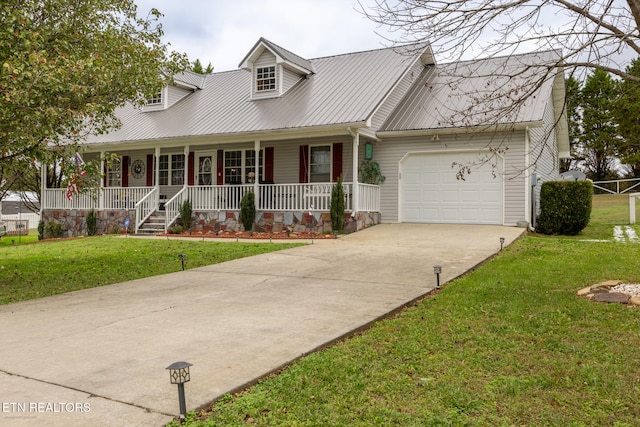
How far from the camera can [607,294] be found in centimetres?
573

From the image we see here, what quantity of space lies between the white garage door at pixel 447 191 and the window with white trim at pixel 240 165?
17.8 feet

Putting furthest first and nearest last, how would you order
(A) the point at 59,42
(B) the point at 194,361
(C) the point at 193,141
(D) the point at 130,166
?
(D) the point at 130,166
(C) the point at 193,141
(A) the point at 59,42
(B) the point at 194,361

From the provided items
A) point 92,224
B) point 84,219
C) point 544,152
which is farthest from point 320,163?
point 84,219

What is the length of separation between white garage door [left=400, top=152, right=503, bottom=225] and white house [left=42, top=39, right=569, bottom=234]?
31 millimetres

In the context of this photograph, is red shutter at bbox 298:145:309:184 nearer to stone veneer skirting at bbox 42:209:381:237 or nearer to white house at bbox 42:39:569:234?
white house at bbox 42:39:569:234

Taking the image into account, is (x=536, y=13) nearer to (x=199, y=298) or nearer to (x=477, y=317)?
(x=477, y=317)

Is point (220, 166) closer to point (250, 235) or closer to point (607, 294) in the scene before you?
point (250, 235)

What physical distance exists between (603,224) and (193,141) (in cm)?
1429

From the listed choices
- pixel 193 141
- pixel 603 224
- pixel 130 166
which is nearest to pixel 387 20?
pixel 193 141

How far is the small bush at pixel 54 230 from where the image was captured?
18.4 meters

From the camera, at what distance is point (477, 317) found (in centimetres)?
506

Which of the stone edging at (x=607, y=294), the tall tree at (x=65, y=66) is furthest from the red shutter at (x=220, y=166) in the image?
the stone edging at (x=607, y=294)

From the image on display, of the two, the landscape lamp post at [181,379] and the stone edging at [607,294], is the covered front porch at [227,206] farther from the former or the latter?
the landscape lamp post at [181,379]

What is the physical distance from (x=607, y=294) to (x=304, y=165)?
473 inches
